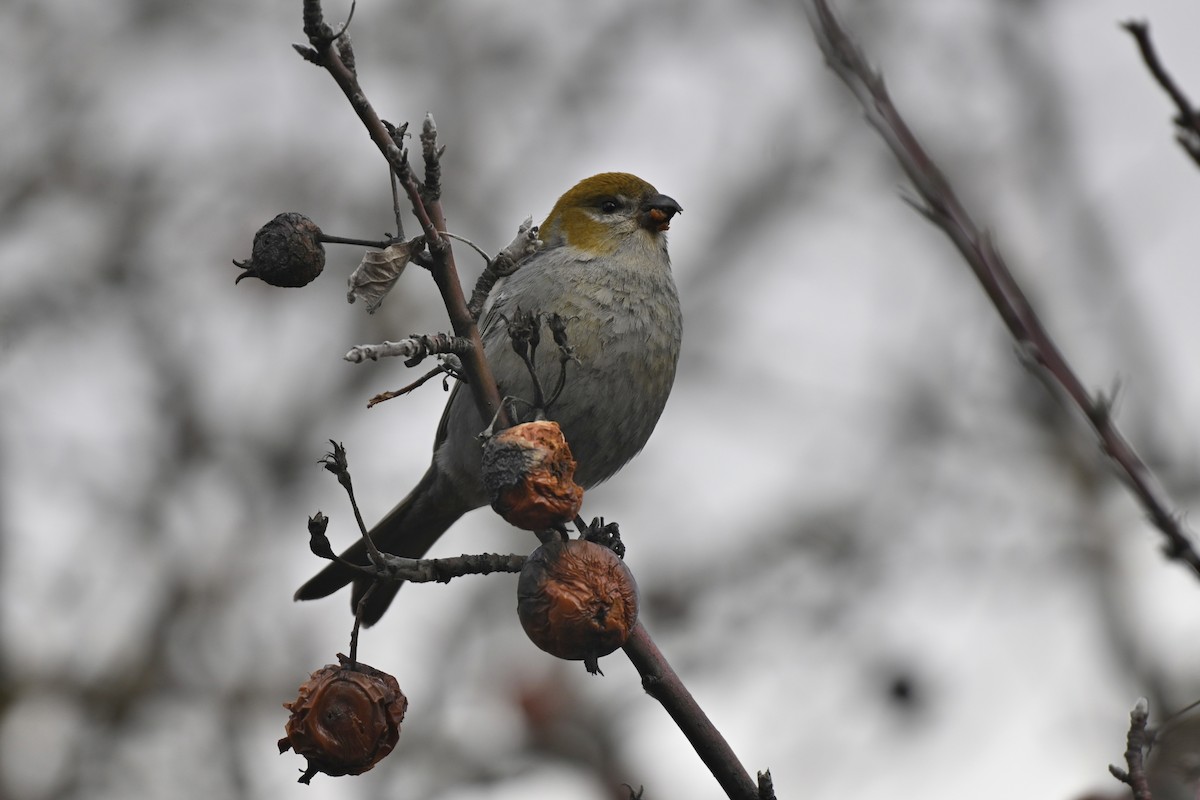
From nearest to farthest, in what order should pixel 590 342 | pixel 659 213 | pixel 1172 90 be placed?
1. pixel 1172 90
2. pixel 590 342
3. pixel 659 213

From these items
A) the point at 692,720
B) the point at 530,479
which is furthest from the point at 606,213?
the point at 692,720

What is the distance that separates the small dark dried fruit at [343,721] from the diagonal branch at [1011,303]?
1.51 m

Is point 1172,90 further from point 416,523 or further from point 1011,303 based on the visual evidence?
point 416,523

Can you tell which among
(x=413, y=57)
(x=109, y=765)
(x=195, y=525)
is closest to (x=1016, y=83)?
(x=413, y=57)

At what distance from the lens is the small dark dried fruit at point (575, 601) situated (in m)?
2.27

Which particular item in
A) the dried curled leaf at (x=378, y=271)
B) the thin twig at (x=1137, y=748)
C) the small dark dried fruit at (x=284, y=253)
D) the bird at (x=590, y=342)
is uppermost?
the bird at (x=590, y=342)

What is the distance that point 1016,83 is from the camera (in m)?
8.30

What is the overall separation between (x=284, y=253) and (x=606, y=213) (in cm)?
230

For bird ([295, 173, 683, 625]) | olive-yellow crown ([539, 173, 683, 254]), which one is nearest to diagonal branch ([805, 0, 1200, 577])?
bird ([295, 173, 683, 625])

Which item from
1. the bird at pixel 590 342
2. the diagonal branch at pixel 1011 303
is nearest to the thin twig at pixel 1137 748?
the diagonal branch at pixel 1011 303

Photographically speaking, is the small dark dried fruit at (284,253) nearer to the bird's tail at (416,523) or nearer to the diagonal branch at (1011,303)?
the diagonal branch at (1011,303)

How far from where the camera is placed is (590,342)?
153 inches

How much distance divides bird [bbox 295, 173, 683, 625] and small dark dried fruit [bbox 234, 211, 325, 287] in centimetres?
129

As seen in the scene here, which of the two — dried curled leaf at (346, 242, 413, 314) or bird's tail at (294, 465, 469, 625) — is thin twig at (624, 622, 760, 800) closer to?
dried curled leaf at (346, 242, 413, 314)
